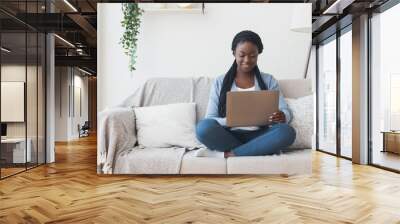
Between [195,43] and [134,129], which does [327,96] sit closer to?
[195,43]

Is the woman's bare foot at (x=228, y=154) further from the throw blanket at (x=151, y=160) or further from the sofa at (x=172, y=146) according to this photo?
the throw blanket at (x=151, y=160)

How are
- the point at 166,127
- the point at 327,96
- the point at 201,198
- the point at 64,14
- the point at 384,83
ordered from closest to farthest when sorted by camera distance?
the point at 201,198 → the point at 166,127 → the point at 384,83 → the point at 64,14 → the point at 327,96

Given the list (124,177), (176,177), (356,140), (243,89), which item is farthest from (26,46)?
(356,140)

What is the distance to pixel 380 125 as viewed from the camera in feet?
20.3

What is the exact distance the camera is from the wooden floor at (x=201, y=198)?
10.5 ft

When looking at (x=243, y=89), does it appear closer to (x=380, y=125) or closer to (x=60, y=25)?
(x=380, y=125)

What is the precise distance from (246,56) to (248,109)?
63 centimetres

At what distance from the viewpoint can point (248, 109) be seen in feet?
14.2

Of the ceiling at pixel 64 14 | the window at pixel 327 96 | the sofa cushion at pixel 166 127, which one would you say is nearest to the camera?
the sofa cushion at pixel 166 127

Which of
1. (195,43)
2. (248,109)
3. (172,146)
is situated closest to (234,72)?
(248,109)

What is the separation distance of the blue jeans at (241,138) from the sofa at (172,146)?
10 centimetres

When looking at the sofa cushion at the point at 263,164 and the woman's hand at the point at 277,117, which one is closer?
the woman's hand at the point at 277,117

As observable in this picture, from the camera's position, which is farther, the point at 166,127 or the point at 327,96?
the point at 327,96

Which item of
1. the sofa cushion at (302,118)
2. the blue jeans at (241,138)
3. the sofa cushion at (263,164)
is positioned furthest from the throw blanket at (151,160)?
the sofa cushion at (302,118)
